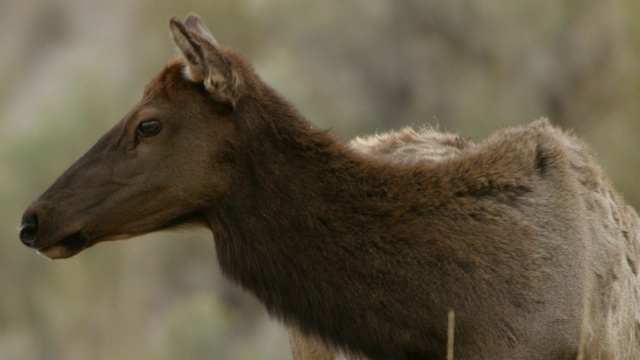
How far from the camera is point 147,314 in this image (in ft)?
75.5

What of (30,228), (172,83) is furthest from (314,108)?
(30,228)

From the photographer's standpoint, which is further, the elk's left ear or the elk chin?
the elk chin

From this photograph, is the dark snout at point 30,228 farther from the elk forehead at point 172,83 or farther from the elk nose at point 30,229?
the elk forehead at point 172,83

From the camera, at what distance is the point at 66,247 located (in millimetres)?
7887

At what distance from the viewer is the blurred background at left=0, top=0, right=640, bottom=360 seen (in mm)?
22109

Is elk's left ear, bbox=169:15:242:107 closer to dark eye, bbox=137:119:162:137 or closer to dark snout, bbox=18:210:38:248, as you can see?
dark eye, bbox=137:119:162:137

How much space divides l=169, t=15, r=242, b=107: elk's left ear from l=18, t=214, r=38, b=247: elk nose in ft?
3.47

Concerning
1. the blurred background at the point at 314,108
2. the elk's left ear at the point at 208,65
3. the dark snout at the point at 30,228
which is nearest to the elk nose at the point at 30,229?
the dark snout at the point at 30,228

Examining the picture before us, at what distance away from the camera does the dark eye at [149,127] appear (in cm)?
786

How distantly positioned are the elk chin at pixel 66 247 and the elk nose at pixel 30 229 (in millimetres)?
77

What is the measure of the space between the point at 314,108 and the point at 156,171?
597 inches

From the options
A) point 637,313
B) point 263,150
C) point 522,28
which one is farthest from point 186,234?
point 522,28

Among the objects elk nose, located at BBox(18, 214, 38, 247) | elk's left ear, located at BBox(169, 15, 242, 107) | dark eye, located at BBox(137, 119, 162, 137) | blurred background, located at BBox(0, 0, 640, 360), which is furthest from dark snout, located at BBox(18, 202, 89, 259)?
blurred background, located at BBox(0, 0, 640, 360)

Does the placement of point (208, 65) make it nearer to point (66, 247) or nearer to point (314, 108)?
point (66, 247)
